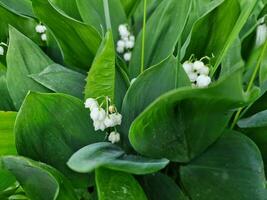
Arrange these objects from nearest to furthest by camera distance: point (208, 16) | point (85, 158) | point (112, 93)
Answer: point (85, 158), point (112, 93), point (208, 16)

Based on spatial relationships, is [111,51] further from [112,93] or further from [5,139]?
[5,139]

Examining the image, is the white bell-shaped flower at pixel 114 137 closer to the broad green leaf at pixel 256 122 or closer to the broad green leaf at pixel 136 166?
the broad green leaf at pixel 136 166

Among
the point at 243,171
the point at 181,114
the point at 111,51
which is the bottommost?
the point at 243,171

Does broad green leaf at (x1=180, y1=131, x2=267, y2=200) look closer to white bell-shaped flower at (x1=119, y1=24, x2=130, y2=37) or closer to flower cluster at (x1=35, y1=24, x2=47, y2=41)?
white bell-shaped flower at (x1=119, y1=24, x2=130, y2=37)

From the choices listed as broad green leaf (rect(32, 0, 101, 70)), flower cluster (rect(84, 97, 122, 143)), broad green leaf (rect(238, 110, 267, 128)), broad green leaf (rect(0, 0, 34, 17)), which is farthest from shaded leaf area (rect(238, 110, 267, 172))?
broad green leaf (rect(0, 0, 34, 17))

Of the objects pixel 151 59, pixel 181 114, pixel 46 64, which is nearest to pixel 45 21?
pixel 46 64

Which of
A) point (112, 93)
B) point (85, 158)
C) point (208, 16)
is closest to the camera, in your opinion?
point (85, 158)
